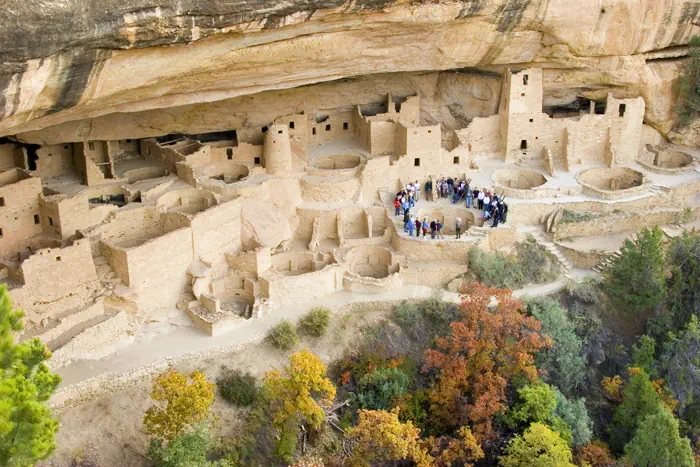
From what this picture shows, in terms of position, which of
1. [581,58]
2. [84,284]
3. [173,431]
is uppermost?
[581,58]

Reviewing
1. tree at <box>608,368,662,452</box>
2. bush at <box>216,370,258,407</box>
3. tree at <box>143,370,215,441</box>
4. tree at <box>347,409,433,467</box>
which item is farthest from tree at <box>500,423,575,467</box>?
tree at <box>143,370,215,441</box>

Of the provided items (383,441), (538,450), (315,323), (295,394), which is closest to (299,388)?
(295,394)

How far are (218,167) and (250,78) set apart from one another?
3.33 m

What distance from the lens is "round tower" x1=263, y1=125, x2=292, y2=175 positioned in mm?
20172

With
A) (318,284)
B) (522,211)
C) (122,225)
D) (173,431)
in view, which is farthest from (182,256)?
(522,211)

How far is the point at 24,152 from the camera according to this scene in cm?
1894

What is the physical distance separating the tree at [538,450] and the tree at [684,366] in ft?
11.9

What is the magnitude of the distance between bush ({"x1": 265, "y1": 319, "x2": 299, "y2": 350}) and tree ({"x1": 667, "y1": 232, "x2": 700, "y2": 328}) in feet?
28.7

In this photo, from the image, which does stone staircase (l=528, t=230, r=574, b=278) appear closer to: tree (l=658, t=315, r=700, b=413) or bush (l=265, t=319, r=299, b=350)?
tree (l=658, t=315, r=700, b=413)

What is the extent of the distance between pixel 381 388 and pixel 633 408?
17.0ft

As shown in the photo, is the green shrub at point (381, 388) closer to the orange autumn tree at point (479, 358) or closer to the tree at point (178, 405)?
the orange autumn tree at point (479, 358)

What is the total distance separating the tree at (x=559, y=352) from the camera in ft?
58.5

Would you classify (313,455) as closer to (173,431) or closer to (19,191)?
(173,431)

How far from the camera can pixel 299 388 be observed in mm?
15234
